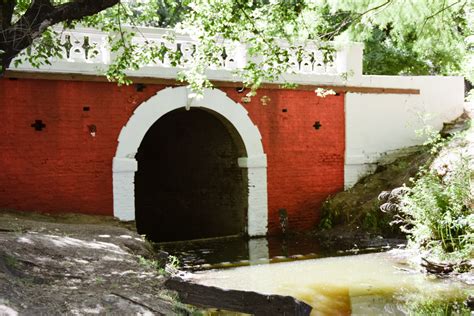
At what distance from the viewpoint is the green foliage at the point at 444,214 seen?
8281mm

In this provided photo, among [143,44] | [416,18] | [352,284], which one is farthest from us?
[143,44]

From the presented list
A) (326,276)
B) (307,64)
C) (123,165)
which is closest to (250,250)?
(326,276)

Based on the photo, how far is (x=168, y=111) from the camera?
10.9 metres

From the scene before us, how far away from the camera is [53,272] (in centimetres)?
551

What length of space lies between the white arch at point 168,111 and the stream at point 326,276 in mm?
885

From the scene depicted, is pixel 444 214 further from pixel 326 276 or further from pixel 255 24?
pixel 255 24

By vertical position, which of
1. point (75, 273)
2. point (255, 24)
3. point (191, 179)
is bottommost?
point (75, 273)

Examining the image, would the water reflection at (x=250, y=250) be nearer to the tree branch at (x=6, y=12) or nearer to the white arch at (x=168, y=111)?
the white arch at (x=168, y=111)

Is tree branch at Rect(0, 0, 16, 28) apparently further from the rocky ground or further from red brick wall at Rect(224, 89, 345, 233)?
red brick wall at Rect(224, 89, 345, 233)

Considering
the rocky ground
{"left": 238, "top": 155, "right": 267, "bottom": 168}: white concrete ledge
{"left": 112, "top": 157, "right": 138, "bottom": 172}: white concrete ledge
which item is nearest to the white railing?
{"left": 112, "top": 157, "right": 138, "bottom": 172}: white concrete ledge

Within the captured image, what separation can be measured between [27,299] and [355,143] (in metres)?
9.54

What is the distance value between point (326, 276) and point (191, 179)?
21.4 feet

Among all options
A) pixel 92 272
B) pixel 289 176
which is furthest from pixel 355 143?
pixel 92 272

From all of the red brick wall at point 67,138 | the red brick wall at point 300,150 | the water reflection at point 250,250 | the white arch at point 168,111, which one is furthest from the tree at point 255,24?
the water reflection at point 250,250
